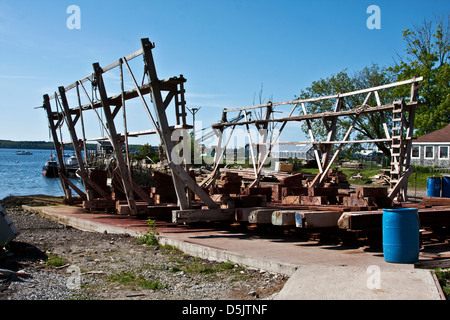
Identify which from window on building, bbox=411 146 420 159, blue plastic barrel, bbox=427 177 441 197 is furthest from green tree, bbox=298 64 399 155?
blue plastic barrel, bbox=427 177 441 197

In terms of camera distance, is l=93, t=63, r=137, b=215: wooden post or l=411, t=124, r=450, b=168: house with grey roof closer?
l=93, t=63, r=137, b=215: wooden post

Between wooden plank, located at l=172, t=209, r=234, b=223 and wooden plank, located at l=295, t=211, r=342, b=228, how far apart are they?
7.59 ft

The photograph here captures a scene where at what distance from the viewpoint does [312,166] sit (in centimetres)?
5206

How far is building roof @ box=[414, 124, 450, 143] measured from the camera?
4517 cm

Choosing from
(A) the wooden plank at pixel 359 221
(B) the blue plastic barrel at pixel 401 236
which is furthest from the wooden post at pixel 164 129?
(B) the blue plastic barrel at pixel 401 236

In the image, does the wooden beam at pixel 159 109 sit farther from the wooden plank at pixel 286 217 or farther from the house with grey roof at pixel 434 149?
the house with grey roof at pixel 434 149

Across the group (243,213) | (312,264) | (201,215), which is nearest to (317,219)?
(312,264)

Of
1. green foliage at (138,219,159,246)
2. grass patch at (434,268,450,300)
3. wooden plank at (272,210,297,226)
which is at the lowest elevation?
green foliage at (138,219,159,246)

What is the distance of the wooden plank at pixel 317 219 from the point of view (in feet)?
26.7

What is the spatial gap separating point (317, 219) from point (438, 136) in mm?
42471

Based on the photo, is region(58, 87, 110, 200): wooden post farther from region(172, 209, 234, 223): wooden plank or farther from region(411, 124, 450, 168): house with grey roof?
region(411, 124, 450, 168): house with grey roof
